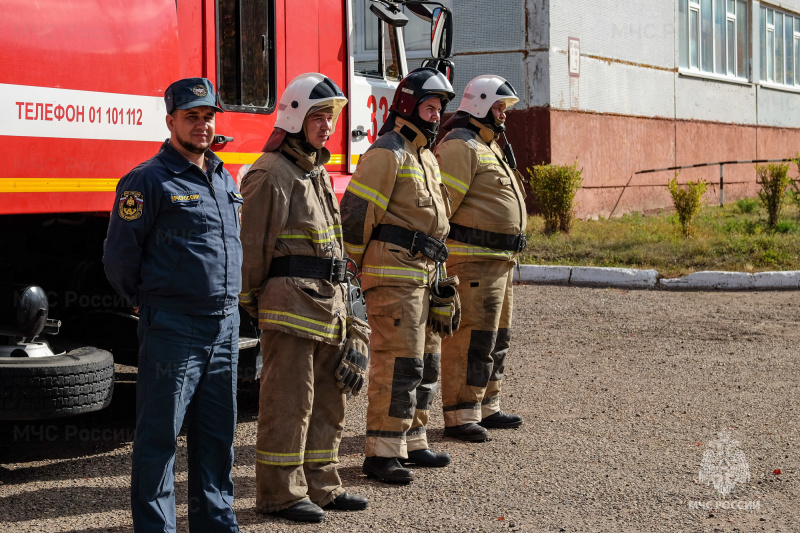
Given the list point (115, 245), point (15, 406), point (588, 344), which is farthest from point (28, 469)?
point (588, 344)

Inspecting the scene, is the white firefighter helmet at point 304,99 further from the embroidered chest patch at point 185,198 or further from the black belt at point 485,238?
the black belt at point 485,238

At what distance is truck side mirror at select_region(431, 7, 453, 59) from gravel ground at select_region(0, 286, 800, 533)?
2.60 meters

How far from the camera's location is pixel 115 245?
3.98 metres

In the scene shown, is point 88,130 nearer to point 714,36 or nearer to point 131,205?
point 131,205

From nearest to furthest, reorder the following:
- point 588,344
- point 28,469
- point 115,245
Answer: point 115,245
point 28,469
point 588,344

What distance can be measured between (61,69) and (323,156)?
134cm

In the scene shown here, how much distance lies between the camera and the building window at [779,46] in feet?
86.2

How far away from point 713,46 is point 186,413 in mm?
21413

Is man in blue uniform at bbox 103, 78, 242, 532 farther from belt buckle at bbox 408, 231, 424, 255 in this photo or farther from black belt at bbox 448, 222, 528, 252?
black belt at bbox 448, 222, 528, 252

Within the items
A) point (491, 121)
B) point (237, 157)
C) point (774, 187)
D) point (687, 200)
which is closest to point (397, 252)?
point (237, 157)

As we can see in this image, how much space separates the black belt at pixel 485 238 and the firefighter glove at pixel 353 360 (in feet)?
5.10

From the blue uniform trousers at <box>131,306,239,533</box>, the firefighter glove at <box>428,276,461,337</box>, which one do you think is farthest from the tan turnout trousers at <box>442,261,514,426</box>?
the blue uniform trousers at <box>131,306,239,533</box>

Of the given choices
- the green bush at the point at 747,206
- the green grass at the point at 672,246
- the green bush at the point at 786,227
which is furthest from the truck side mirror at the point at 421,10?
the green bush at the point at 747,206

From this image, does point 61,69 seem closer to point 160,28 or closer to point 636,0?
point 160,28
